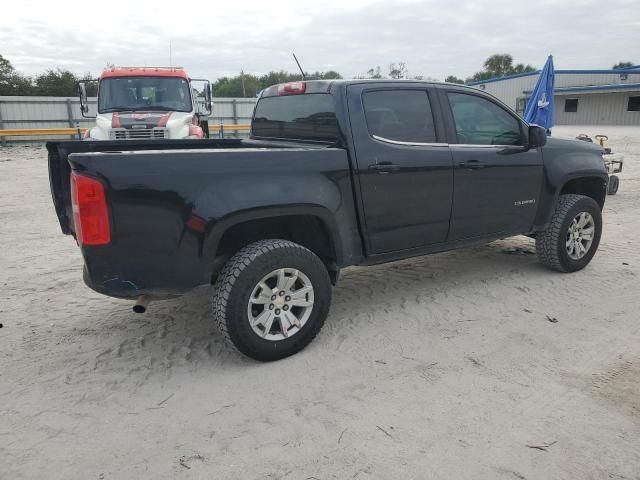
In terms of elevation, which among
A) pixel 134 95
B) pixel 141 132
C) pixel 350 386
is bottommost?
pixel 350 386

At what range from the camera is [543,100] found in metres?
11.0

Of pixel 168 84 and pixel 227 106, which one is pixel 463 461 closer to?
pixel 168 84

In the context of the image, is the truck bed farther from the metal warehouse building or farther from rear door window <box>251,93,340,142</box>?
the metal warehouse building

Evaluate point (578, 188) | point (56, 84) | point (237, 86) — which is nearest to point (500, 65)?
point (237, 86)

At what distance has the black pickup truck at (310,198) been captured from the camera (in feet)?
9.71

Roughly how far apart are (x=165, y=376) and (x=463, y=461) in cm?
190

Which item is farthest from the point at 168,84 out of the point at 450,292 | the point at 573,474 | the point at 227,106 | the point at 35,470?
the point at 227,106

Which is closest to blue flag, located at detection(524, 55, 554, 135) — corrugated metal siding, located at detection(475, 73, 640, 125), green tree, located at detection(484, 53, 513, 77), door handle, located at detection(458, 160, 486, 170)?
door handle, located at detection(458, 160, 486, 170)

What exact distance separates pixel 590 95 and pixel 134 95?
111 feet

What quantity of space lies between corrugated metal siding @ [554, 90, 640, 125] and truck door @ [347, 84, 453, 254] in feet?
118

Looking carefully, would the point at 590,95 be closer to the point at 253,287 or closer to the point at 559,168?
the point at 559,168

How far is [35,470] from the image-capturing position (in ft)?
7.93

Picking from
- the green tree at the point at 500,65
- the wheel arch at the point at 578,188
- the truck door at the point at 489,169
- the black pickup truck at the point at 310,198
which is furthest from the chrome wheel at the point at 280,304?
the green tree at the point at 500,65

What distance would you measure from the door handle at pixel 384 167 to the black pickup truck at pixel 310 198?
0.4 inches
